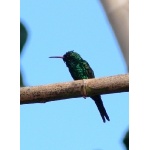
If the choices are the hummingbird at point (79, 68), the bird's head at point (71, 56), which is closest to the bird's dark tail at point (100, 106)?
the hummingbird at point (79, 68)

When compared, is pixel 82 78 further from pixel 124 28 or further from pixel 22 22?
pixel 124 28

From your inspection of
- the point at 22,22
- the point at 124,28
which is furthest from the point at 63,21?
the point at 124,28

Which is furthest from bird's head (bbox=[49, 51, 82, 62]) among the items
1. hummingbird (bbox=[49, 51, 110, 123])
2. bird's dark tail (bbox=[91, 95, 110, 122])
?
bird's dark tail (bbox=[91, 95, 110, 122])

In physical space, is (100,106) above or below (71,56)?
below

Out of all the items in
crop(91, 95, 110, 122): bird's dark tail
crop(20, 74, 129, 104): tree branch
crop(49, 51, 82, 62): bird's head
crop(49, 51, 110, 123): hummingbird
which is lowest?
crop(91, 95, 110, 122): bird's dark tail

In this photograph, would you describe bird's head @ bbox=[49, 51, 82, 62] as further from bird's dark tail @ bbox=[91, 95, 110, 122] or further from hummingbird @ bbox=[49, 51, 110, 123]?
bird's dark tail @ bbox=[91, 95, 110, 122]

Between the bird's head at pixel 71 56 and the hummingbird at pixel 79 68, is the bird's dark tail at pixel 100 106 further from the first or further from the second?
the bird's head at pixel 71 56
